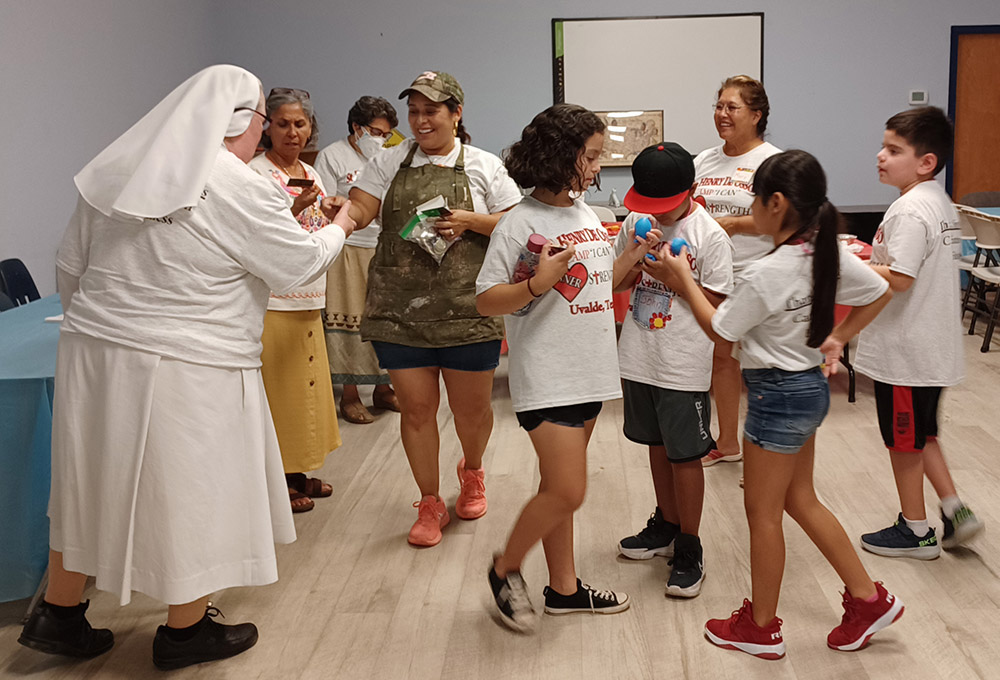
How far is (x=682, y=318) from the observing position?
243 cm

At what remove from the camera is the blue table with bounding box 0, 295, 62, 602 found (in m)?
2.46

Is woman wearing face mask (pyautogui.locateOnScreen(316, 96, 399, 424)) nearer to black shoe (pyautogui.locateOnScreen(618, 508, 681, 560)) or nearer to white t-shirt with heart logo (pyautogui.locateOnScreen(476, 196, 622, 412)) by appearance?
black shoe (pyautogui.locateOnScreen(618, 508, 681, 560))

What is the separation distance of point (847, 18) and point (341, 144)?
466cm

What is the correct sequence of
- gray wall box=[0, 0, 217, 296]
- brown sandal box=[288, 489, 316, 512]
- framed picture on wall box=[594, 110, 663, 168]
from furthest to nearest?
1. framed picture on wall box=[594, 110, 663, 168]
2. gray wall box=[0, 0, 217, 296]
3. brown sandal box=[288, 489, 316, 512]

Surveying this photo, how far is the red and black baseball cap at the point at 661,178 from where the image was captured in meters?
2.32

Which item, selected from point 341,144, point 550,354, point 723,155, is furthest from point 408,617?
point 341,144

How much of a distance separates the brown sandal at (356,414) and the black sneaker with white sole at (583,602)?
2082 millimetres

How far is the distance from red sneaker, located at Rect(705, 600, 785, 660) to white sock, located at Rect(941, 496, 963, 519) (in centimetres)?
81

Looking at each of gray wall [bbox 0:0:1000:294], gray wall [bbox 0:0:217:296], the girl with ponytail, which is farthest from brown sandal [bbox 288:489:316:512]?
gray wall [bbox 0:0:1000:294]

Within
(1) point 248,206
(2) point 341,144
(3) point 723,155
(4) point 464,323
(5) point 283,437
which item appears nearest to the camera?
(1) point 248,206

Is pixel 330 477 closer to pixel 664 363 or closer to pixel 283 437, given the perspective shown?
pixel 283 437

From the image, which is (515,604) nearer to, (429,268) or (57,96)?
(429,268)

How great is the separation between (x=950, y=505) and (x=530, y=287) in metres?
1.55

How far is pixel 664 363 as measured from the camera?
245 cm
